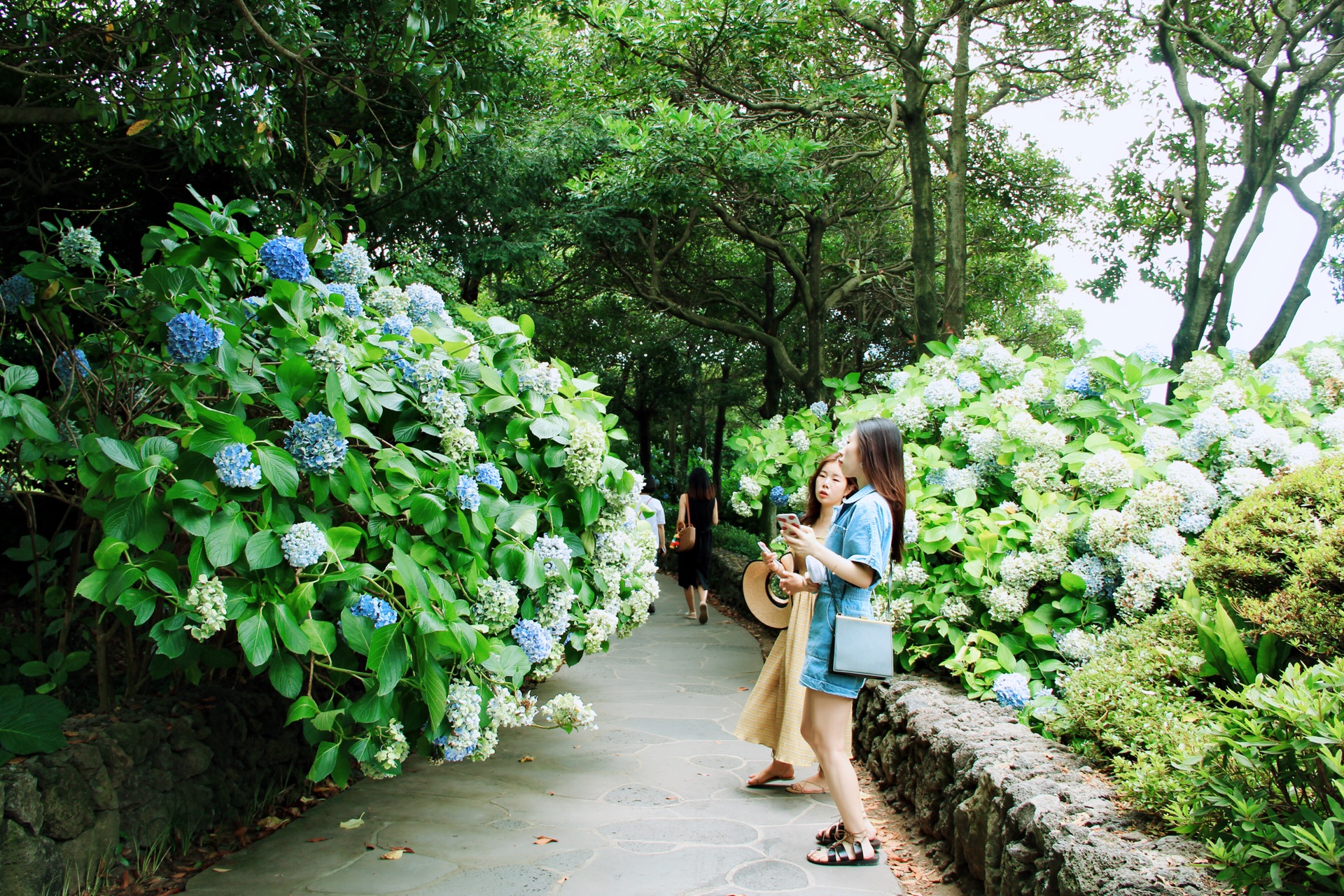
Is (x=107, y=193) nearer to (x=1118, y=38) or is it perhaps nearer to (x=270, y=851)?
(x=270, y=851)

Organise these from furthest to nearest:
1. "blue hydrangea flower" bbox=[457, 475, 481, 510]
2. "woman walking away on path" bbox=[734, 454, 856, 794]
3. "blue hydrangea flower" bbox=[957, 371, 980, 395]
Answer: "blue hydrangea flower" bbox=[957, 371, 980, 395] < "woman walking away on path" bbox=[734, 454, 856, 794] < "blue hydrangea flower" bbox=[457, 475, 481, 510]

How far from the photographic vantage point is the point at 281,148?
624 cm

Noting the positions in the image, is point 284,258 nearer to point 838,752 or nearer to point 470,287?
point 838,752

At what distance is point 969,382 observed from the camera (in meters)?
6.44

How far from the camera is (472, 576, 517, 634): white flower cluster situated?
352cm

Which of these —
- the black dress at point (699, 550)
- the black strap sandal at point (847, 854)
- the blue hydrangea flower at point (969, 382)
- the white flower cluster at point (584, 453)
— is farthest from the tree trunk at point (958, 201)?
the black strap sandal at point (847, 854)

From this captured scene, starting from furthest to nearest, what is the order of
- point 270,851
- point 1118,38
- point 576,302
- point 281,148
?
point 576,302 < point 1118,38 < point 281,148 < point 270,851

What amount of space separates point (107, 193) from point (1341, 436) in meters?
8.55

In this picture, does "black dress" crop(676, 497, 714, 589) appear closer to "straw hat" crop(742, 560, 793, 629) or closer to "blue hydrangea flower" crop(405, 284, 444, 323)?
"straw hat" crop(742, 560, 793, 629)

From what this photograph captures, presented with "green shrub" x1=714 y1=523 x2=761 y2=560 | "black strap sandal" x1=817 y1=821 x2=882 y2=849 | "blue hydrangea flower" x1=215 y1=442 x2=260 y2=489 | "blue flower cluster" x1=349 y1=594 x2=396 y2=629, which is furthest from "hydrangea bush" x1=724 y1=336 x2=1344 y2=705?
"green shrub" x1=714 y1=523 x2=761 y2=560

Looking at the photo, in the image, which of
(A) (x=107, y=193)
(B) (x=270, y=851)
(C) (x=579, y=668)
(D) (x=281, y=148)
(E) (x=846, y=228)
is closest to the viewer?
(B) (x=270, y=851)

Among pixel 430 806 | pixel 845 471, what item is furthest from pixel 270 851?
pixel 845 471

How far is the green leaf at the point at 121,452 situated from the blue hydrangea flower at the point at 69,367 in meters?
0.76

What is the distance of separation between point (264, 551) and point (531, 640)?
3.91 feet
